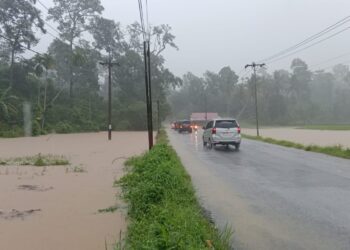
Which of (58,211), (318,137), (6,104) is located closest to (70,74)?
(6,104)

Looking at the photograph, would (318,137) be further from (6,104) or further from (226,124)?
(6,104)

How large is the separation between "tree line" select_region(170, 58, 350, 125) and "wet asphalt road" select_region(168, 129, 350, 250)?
102 metres

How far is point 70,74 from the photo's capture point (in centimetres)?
7944

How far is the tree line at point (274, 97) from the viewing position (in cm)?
11750

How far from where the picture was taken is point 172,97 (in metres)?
146

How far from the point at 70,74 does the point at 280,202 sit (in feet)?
239

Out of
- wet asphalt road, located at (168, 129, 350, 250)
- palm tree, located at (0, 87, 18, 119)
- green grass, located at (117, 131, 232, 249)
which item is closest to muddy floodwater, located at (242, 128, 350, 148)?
wet asphalt road, located at (168, 129, 350, 250)

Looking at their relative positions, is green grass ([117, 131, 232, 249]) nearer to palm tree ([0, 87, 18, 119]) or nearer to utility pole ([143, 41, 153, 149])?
utility pole ([143, 41, 153, 149])

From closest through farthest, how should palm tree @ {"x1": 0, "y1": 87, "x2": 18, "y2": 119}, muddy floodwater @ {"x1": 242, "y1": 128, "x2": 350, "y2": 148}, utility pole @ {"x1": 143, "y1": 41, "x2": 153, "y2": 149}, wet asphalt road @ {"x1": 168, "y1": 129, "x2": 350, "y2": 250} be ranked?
wet asphalt road @ {"x1": 168, "y1": 129, "x2": 350, "y2": 250}, utility pole @ {"x1": 143, "y1": 41, "x2": 153, "y2": 149}, muddy floodwater @ {"x1": 242, "y1": 128, "x2": 350, "y2": 148}, palm tree @ {"x1": 0, "y1": 87, "x2": 18, "y2": 119}

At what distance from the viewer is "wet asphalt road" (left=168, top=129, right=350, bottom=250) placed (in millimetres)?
7156

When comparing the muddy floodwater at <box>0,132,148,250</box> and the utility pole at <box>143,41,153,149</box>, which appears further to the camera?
the utility pole at <box>143,41,153,149</box>

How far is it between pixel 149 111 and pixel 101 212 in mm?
14306

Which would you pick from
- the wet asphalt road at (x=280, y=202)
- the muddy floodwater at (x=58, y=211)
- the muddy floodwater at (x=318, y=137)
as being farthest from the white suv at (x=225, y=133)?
the muddy floodwater at (x=58, y=211)

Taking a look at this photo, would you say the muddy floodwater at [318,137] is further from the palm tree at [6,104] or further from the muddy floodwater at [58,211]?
the palm tree at [6,104]
